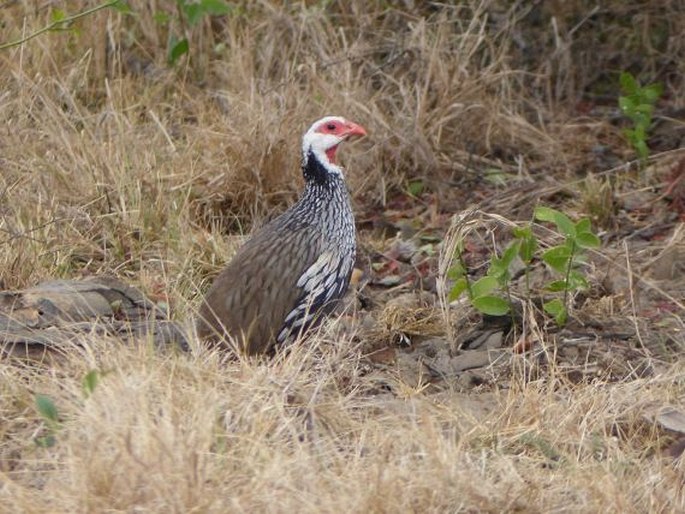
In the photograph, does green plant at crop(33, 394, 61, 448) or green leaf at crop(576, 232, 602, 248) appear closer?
green plant at crop(33, 394, 61, 448)

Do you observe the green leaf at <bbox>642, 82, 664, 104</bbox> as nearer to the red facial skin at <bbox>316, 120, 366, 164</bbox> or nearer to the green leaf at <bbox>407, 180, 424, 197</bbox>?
the green leaf at <bbox>407, 180, 424, 197</bbox>

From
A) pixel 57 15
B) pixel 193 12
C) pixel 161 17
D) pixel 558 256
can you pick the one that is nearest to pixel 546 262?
pixel 558 256

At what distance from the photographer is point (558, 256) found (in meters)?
6.25

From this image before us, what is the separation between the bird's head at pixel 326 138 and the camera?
6875mm

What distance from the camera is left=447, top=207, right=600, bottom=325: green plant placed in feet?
20.2

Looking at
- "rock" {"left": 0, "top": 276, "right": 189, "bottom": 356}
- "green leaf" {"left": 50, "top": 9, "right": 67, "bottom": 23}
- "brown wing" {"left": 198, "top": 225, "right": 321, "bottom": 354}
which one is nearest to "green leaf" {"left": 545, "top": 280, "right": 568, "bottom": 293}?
"brown wing" {"left": 198, "top": 225, "right": 321, "bottom": 354}

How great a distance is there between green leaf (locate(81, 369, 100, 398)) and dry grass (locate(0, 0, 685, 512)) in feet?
0.20

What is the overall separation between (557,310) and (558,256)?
0.27m

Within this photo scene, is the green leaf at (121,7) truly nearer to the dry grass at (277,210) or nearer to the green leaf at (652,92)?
the dry grass at (277,210)

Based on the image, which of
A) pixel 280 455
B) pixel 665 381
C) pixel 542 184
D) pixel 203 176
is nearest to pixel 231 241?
pixel 203 176

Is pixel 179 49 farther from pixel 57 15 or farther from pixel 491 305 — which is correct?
pixel 491 305

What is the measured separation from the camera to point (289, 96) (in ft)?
27.3

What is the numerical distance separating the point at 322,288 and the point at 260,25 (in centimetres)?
299

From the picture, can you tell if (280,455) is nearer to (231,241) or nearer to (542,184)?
(231,241)
